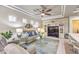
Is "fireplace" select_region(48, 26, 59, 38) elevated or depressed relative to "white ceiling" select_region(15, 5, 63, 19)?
depressed

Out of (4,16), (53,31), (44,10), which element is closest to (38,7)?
(44,10)

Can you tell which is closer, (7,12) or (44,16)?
(7,12)

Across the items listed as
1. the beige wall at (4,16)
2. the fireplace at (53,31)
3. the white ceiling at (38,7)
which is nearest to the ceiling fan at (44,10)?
the white ceiling at (38,7)

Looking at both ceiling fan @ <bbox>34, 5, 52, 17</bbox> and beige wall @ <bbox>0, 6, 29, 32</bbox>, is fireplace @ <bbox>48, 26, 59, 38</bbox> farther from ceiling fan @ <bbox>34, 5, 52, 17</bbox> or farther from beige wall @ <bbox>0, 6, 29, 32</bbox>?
beige wall @ <bbox>0, 6, 29, 32</bbox>

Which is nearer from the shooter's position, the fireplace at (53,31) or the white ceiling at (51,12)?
the white ceiling at (51,12)

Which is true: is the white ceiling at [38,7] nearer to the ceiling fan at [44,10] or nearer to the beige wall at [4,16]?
the ceiling fan at [44,10]

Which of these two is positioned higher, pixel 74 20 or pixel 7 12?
pixel 7 12

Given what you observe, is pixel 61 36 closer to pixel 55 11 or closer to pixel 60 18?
pixel 60 18

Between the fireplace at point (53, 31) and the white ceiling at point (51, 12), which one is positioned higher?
the white ceiling at point (51, 12)

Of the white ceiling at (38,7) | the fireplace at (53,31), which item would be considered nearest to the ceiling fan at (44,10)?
the white ceiling at (38,7)

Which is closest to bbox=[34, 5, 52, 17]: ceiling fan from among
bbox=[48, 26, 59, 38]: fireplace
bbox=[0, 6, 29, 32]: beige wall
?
bbox=[48, 26, 59, 38]: fireplace

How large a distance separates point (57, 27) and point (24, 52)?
90cm
